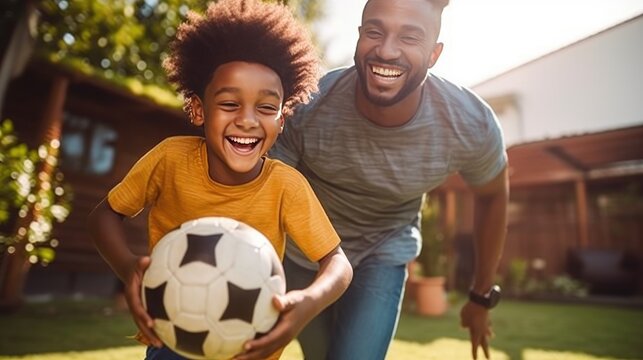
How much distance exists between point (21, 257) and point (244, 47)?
6198 millimetres

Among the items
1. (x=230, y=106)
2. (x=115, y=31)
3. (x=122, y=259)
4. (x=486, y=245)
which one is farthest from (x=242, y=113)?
(x=115, y=31)

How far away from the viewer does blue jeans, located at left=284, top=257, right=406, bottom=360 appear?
2.67 m

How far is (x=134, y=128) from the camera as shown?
11.8m

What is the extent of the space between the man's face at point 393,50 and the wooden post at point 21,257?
17.4 ft

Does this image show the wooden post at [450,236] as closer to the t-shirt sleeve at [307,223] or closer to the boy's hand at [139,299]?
the t-shirt sleeve at [307,223]

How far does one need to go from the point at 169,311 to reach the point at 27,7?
8.07 m

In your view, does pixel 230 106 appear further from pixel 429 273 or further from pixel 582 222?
pixel 582 222

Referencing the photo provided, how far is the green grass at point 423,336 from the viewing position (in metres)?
4.91

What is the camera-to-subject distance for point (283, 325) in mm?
1621

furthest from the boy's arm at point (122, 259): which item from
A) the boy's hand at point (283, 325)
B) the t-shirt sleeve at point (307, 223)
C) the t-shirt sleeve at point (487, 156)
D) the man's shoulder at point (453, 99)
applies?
the t-shirt sleeve at point (487, 156)

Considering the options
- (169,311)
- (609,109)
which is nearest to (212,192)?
(169,311)

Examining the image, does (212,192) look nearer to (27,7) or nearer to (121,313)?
(121,313)

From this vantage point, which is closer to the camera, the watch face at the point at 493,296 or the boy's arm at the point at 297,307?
the boy's arm at the point at 297,307

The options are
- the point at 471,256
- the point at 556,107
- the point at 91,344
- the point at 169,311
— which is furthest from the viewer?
the point at 556,107
